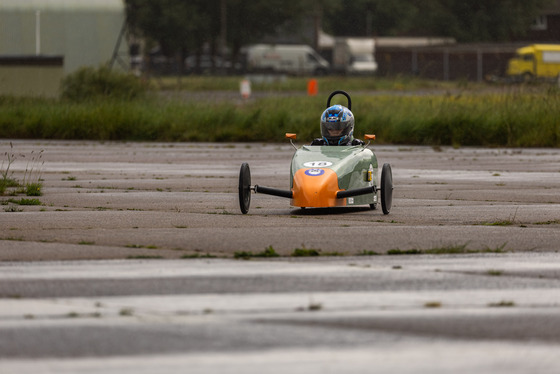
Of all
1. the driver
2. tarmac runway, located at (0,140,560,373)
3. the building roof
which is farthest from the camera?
the building roof

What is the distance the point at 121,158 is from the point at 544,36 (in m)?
76.0

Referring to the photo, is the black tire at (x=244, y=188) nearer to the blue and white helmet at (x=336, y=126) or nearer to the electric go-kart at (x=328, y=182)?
the electric go-kart at (x=328, y=182)

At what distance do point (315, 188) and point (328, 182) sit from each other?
0.63 feet

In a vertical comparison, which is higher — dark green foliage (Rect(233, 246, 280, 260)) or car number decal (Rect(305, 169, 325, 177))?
car number decal (Rect(305, 169, 325, 177))

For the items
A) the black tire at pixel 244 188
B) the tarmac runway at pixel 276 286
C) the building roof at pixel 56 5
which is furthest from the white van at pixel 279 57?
the black tire at pixel 244 188

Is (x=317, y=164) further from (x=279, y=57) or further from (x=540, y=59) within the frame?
(x=279, y=57)

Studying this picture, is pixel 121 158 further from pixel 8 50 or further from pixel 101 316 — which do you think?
pixel 8 50

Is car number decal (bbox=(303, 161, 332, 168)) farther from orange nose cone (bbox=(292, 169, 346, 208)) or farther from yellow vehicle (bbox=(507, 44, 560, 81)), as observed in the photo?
yellow vehicle (bbox=(507, 44, 560, 81))

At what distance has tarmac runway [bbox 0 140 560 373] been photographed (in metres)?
6.14

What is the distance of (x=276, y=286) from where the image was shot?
26.7ft

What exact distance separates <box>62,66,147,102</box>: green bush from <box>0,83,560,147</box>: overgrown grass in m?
5.63

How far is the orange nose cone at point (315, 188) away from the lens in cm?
1297

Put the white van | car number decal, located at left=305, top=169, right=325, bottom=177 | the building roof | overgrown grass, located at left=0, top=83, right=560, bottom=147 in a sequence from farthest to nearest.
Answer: the white van < the building roof < overgrown grass, located at left=0, top=83, right=560, bottom=147 < car number decal, located at left=305, top=169, right=325, bottom=177

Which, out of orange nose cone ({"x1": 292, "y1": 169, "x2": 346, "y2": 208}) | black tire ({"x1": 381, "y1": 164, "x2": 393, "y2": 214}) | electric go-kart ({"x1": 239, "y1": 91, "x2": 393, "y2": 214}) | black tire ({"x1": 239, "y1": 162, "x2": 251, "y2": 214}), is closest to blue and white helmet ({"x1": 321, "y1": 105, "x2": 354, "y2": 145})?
electric go-kart ({"x1": 239, "y1": 91, "x2": 393, "y2": 214})
